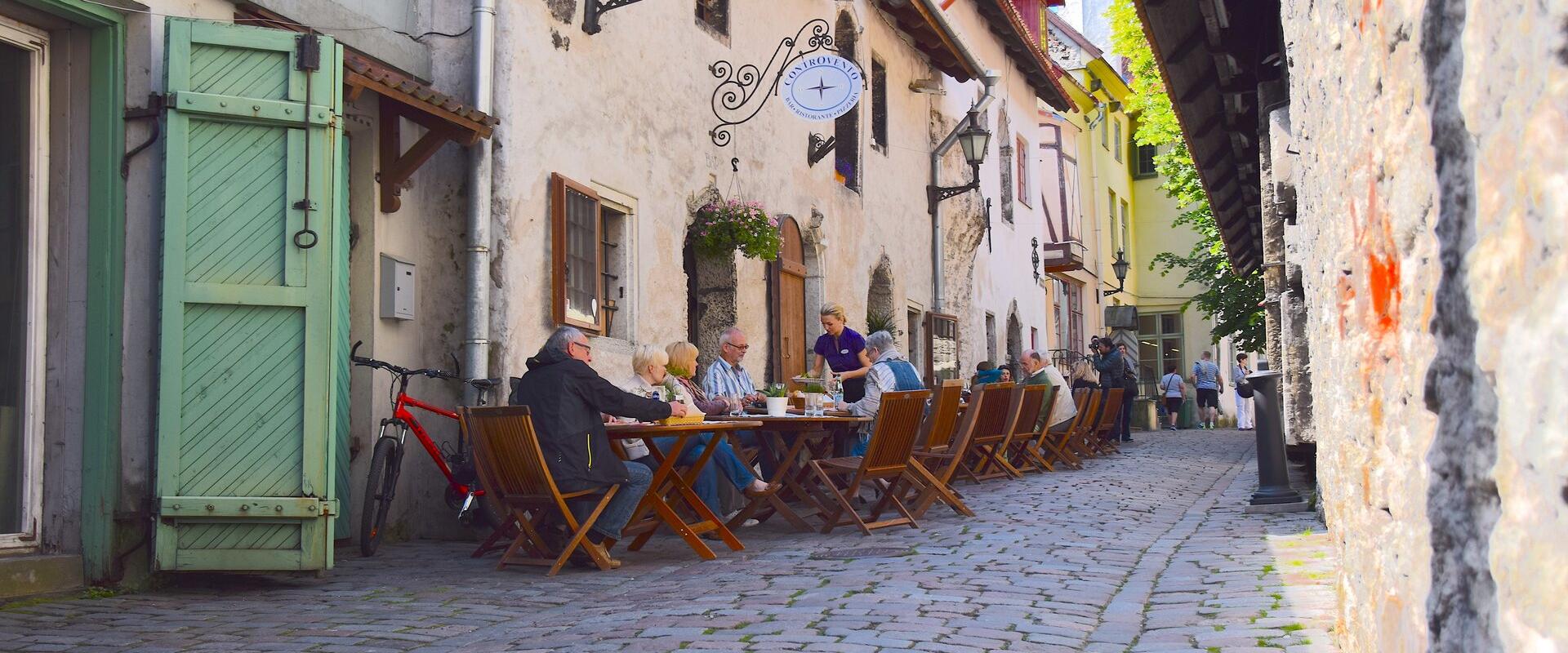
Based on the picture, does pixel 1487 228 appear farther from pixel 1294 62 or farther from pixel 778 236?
pixel 778 236

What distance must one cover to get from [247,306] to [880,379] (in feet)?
14.9

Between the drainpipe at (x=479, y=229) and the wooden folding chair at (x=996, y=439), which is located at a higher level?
the drainpipe at (x=479, y=229)

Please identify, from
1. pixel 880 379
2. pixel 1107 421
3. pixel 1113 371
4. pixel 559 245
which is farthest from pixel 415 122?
pixel 1113 371

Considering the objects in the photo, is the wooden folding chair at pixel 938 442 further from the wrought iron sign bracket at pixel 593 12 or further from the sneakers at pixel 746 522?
the wrought iron sign bracket at pixel 593 12

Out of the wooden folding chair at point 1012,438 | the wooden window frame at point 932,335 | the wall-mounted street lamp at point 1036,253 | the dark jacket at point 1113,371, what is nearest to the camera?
the wooden folding chair at point 1012,438

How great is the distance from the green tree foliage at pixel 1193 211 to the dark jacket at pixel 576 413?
1400 centimetres

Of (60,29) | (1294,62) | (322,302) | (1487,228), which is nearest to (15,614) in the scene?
(322,302)

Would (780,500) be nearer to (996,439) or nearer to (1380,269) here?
(996,439)

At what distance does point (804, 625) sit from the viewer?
490 cm

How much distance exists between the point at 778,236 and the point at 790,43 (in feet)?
5.06

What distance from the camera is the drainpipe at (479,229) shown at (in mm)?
8578

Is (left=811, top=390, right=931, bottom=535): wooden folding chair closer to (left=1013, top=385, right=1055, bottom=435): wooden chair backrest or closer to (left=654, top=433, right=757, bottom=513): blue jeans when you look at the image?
(left=654, top=433, right=757, bottom=513): blue jeans

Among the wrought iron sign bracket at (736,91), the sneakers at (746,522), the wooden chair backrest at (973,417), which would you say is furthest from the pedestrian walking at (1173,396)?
the sneakers at (746,522)

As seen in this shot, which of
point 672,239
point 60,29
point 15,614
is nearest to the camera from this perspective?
point 15,614
